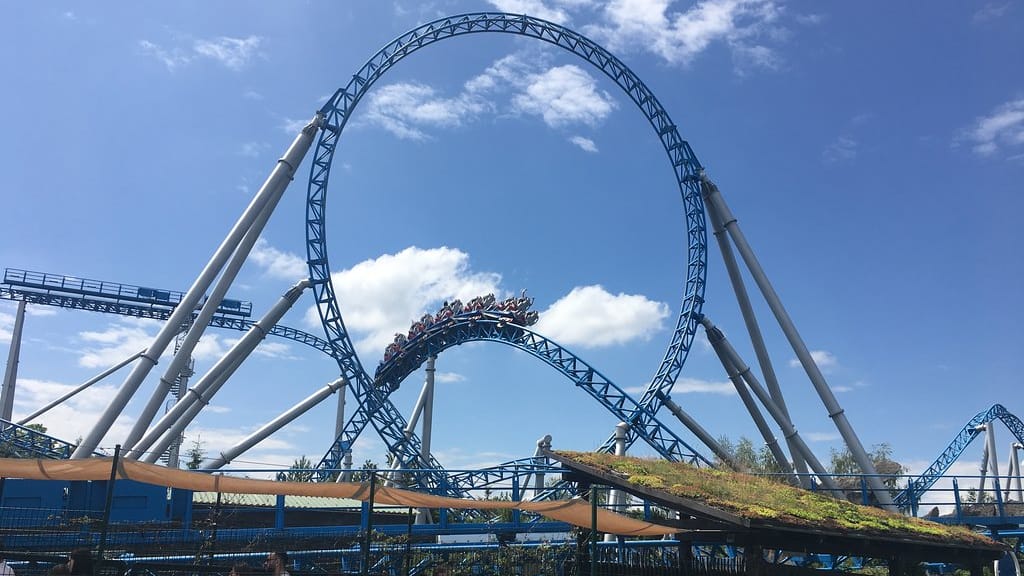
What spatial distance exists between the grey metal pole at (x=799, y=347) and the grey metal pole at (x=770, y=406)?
4.82 ft

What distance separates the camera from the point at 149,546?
1243cm

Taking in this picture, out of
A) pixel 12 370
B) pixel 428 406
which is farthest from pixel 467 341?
pixel 12 370

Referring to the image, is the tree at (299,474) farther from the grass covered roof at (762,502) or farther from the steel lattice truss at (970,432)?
the steel lattice truss at (970,432)

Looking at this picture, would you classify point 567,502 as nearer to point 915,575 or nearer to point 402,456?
point 915,575

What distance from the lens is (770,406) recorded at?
26.4 metres

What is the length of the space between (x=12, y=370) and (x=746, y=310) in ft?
101

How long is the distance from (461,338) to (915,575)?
69.4 feet

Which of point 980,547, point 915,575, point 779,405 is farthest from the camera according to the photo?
point 779,405

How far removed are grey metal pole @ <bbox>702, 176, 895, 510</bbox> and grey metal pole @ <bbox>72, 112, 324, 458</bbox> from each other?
14.7 m

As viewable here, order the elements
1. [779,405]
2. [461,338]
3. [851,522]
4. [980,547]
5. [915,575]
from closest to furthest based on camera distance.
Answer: [851,522]
[980,547]
[915,575]
[779,405]
[461,338]

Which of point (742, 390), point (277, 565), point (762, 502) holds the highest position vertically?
point (742, 390)

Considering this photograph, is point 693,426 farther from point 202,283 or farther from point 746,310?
point 202,283

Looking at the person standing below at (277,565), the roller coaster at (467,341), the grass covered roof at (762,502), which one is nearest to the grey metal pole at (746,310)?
the roller coaster at (467,341)

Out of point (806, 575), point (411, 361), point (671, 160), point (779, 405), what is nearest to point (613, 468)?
point (806, 575)
